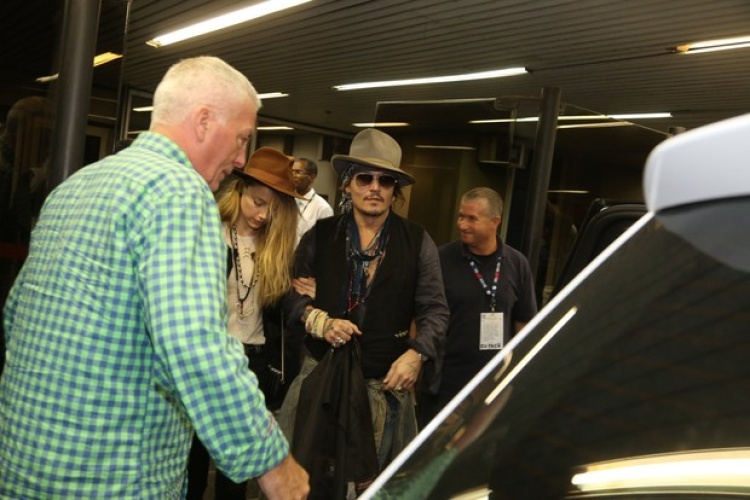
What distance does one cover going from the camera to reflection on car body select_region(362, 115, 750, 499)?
2.26 ft

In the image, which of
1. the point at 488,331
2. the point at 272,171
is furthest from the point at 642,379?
the point at 488,331

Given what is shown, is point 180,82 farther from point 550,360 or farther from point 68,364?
point 550,360

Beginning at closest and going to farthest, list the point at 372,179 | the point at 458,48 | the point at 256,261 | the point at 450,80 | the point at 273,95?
the point at 372,179 < the point at 256,261 < the point at 458,48 < the point at 450,80 < the point at 273,95

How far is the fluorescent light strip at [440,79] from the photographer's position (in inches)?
387

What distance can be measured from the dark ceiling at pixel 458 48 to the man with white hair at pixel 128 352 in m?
2.18

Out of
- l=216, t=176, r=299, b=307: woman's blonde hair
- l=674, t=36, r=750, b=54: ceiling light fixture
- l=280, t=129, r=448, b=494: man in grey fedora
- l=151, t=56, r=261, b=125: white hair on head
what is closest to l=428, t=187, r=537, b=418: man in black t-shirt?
l=280, t=129, r=448, b=494: man in grey fedora

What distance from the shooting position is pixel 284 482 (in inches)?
64.6

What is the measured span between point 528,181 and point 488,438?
4.91 metres

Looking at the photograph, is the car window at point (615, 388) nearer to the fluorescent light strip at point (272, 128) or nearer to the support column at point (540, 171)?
the support column at point (540, 171)

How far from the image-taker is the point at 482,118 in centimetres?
691

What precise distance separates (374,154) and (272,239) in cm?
61

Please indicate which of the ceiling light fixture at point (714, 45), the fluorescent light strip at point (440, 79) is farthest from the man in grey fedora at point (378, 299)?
the fluorescent light strip at point (440, 79)

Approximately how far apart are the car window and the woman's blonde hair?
2.21 m

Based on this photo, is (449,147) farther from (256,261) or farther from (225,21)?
(256,261)
